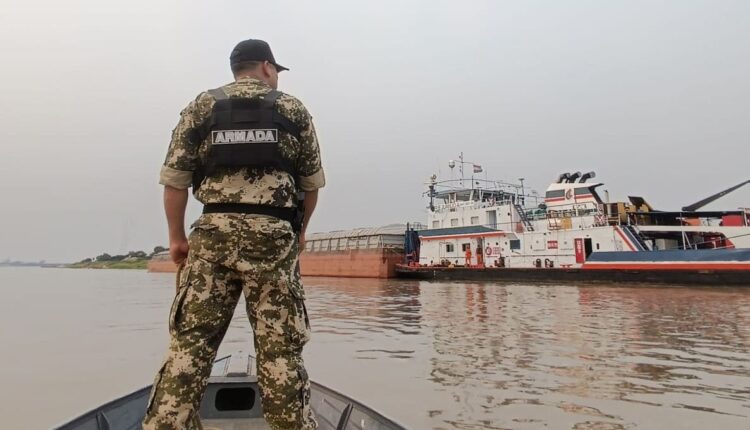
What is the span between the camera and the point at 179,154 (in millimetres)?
1830

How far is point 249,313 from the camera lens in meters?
1.80

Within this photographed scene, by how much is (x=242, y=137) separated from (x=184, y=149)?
25 cm

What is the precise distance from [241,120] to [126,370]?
487 centimetres

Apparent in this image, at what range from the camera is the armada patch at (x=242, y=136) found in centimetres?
178

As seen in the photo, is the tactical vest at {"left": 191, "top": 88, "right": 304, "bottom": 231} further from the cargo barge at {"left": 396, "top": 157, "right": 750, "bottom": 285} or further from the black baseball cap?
the cargo barge at {"left": 396, "top": 157, "right": 750, "bottom": 285}

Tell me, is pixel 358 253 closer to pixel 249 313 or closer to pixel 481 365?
pixel 481 365

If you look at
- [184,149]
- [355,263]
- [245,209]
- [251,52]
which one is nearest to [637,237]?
[355,263]

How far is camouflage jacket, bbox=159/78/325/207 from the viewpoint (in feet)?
5.89

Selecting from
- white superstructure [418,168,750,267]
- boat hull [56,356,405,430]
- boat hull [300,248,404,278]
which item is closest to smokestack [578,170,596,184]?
white superstructure [418,168,750,267]

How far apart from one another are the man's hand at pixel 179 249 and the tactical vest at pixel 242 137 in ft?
0.76

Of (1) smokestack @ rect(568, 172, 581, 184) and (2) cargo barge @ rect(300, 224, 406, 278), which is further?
(2) cargo barge @ rect(300, 224, 406, 278)

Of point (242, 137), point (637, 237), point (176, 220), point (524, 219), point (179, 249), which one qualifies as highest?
point (524, 219)

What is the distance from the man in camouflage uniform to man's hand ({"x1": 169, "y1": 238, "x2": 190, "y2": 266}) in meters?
0.13

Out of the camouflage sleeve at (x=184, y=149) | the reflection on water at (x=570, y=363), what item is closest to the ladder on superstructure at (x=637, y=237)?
the reflection on water at (x=570, y=363)
